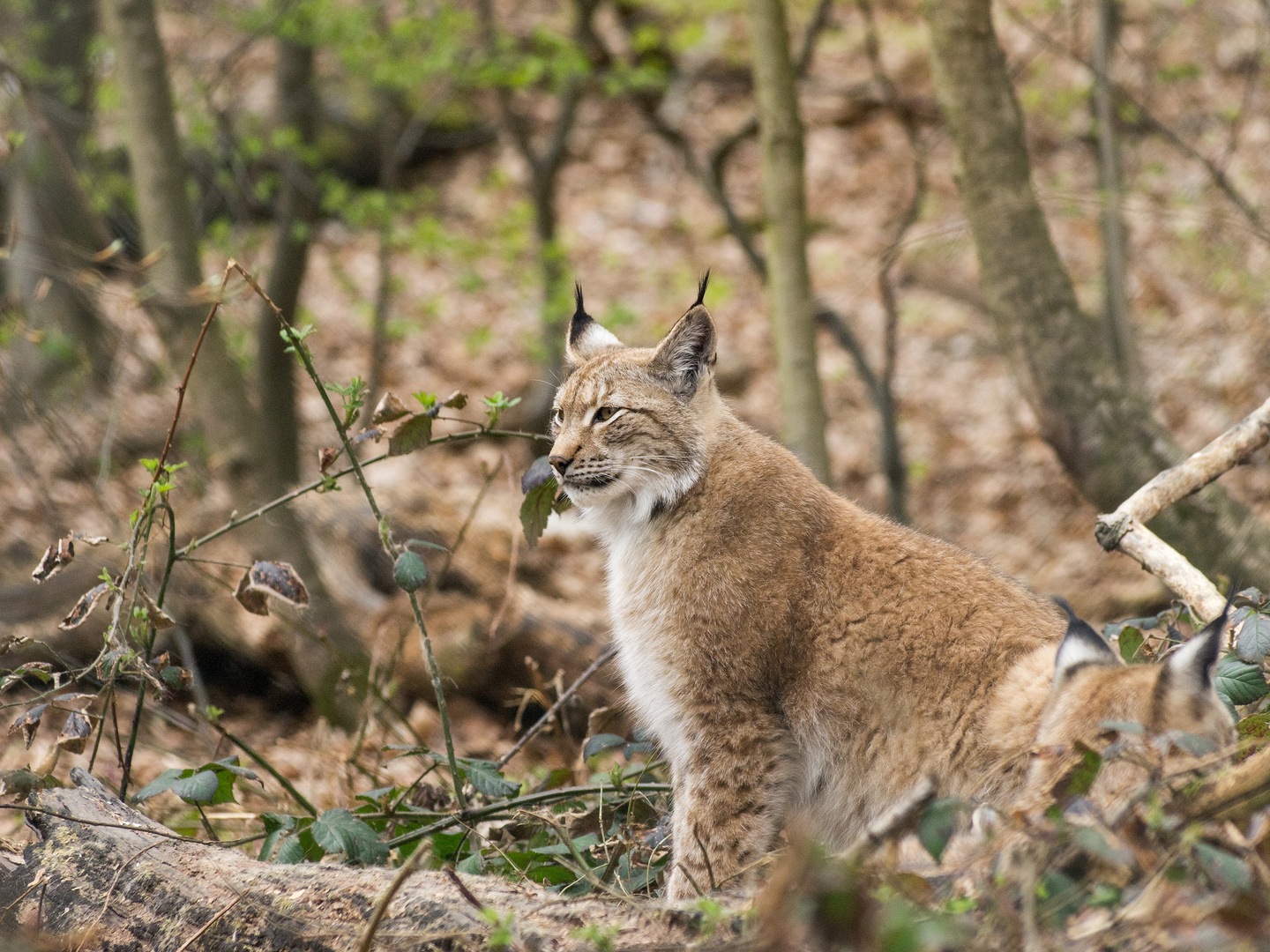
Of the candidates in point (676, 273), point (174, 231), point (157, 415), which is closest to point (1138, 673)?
point (174, 231)

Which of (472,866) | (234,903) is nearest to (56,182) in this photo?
(472,866)

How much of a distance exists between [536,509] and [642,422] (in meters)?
0.53

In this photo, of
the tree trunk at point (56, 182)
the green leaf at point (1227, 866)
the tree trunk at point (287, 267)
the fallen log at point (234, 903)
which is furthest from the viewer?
the tree trunk at point (56, 182)

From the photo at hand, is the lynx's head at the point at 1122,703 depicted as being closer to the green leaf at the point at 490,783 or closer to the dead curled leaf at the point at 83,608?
the green leaf at the point at 490,783

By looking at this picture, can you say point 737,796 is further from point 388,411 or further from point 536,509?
point 388,411

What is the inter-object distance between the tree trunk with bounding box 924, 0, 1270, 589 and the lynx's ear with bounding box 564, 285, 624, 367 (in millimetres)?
1946

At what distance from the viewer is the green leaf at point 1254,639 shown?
3191 millimetres

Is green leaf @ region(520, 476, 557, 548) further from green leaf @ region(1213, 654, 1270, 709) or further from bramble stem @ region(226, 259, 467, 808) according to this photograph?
green leaf @ region(1213, 654, 1270, 709)

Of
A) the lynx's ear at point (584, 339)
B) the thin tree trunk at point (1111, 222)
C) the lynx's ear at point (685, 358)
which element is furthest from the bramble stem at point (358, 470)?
the thin tree trunk at point (1111, 222)

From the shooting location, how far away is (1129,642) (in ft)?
11.9

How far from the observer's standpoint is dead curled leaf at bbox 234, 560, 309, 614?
11.8 feet

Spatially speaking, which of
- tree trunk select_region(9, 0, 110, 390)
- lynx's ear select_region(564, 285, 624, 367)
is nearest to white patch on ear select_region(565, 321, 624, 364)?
lynx's ear select_region(564, 285, 624, 367)

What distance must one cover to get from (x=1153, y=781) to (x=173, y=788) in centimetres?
277

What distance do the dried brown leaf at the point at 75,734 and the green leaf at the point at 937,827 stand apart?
2.45 meters
